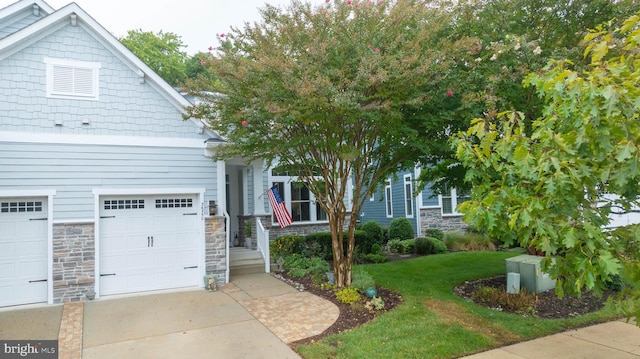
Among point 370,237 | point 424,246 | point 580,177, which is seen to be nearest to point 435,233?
point 424,246

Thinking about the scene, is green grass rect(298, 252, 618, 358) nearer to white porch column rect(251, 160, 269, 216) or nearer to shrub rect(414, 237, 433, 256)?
shrub rect(414, 237, 433, 256)

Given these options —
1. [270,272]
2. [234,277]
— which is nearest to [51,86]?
[234,277]

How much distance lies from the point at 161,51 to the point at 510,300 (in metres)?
27.9

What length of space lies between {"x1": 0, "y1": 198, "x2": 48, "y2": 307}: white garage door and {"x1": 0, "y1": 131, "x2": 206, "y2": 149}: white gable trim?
119 cm

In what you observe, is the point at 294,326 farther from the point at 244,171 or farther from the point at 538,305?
the point at 244,171

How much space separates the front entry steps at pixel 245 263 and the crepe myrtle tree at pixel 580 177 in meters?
7.66

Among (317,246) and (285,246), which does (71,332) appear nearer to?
(285,246)

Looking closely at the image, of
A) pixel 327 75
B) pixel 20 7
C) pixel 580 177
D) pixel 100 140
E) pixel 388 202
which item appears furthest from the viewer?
pixel 388 202

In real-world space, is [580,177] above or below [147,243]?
above

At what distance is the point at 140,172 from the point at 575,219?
8.10 meters

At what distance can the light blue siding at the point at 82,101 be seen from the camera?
25.2 ft

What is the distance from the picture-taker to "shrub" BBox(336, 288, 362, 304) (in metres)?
7.48

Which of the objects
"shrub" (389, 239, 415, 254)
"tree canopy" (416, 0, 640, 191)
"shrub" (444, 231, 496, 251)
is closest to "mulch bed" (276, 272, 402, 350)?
"tree canopy" (416, 0, 640, 191)

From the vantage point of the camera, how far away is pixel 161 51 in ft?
92.3
